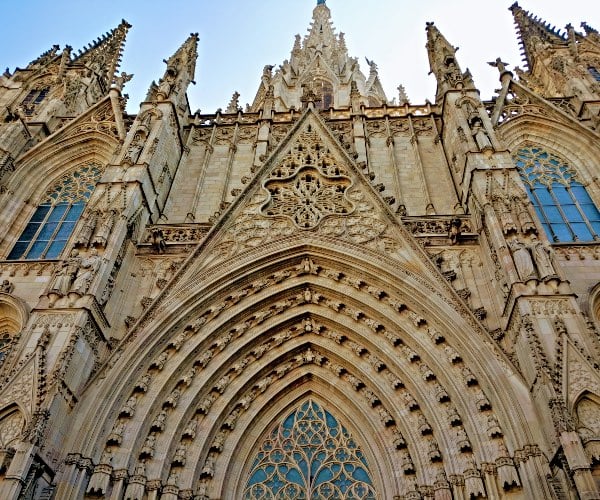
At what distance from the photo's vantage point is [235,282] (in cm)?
1217

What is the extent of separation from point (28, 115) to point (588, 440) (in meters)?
19.3

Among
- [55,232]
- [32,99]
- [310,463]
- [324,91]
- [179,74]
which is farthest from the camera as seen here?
[324,91]

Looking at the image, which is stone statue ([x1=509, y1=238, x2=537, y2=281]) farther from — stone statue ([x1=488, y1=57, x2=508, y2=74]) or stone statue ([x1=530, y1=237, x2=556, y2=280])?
stone statue ([x1=488, y1=57, x2=508, y2=74])

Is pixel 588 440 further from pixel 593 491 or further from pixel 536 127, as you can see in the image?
pixel 536 127

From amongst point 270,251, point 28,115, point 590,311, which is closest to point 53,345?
point 270,251

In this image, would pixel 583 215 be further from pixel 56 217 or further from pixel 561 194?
pixel 56 217

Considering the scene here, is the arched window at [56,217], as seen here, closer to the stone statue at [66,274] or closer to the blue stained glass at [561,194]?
the stone statue at [66,274]

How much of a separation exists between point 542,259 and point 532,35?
17164mm

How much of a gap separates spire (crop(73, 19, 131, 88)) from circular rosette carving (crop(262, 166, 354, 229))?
42.1 ft

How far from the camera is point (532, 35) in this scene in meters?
23.8

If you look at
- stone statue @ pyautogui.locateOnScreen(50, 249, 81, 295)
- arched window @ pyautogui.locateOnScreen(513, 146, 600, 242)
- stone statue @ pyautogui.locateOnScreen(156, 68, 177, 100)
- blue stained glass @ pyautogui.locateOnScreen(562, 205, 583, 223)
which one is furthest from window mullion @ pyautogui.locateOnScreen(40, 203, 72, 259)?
blue stained glass @ pyautogui.locateOnScreen(562, 205, 583, 223)

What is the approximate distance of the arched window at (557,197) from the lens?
45.2 ft

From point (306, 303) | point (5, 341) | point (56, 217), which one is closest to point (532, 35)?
point (306, 303)

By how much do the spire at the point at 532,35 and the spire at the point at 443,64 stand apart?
580 cm
